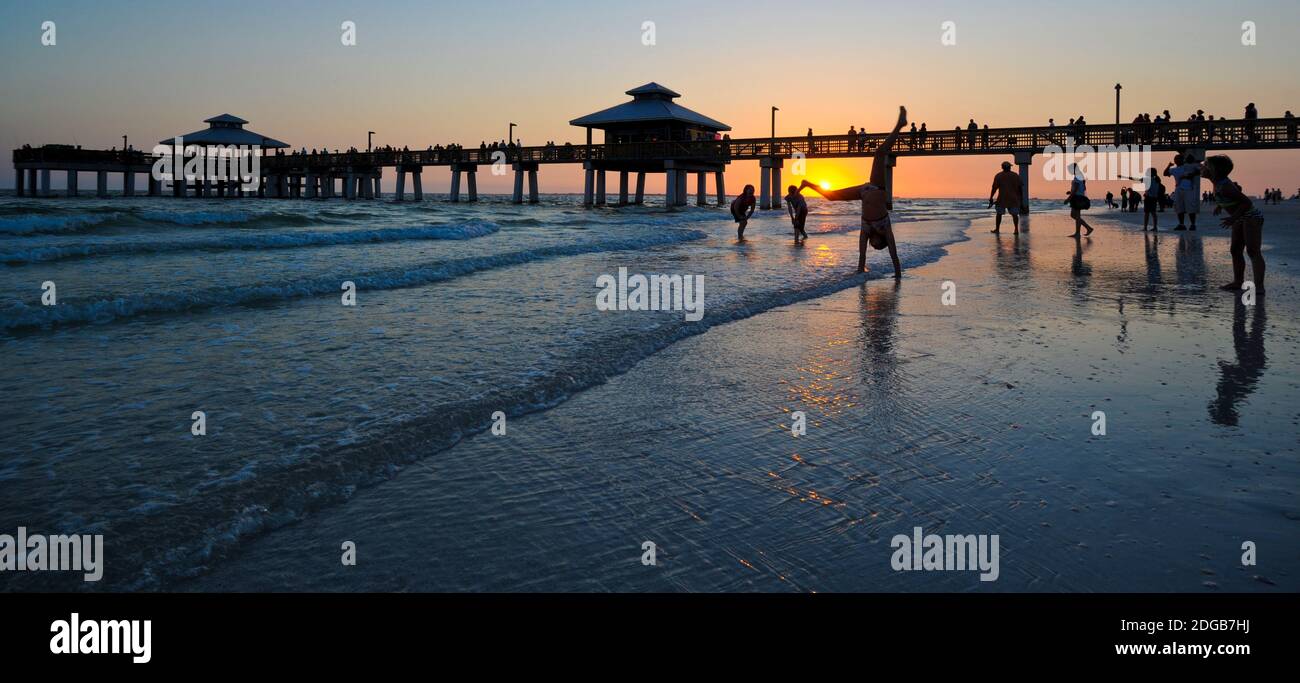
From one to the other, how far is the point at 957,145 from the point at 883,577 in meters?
43.5

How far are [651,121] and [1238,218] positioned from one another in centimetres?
4868

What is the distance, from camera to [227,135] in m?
62.2

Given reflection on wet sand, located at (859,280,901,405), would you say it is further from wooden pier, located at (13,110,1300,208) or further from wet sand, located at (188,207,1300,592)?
wooden pier, located at (13,110,1300,208)

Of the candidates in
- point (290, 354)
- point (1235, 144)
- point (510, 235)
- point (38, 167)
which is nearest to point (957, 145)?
point (1235, 144)

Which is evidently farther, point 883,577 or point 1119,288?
point 1119,288

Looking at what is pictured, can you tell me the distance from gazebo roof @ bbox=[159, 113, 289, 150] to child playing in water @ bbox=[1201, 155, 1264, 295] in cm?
6445

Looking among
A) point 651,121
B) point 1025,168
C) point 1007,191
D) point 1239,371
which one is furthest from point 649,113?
point 1239,371

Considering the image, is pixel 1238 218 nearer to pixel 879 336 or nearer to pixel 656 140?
pixel 879 336

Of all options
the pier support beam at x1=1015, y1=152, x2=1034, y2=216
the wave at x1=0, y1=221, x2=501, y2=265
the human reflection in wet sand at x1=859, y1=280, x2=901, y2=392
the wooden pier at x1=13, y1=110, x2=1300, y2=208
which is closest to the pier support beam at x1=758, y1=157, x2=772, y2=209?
the wooden pier at x1=13, y1=110, x2=1300, y2=208

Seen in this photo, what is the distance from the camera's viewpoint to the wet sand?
2512 millimetres

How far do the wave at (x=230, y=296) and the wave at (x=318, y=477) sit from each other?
17.5 feet

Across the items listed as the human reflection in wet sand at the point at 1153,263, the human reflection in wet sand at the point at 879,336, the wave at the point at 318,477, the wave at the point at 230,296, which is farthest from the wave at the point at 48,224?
the human reflection in wet sand at the point at 1153,263
